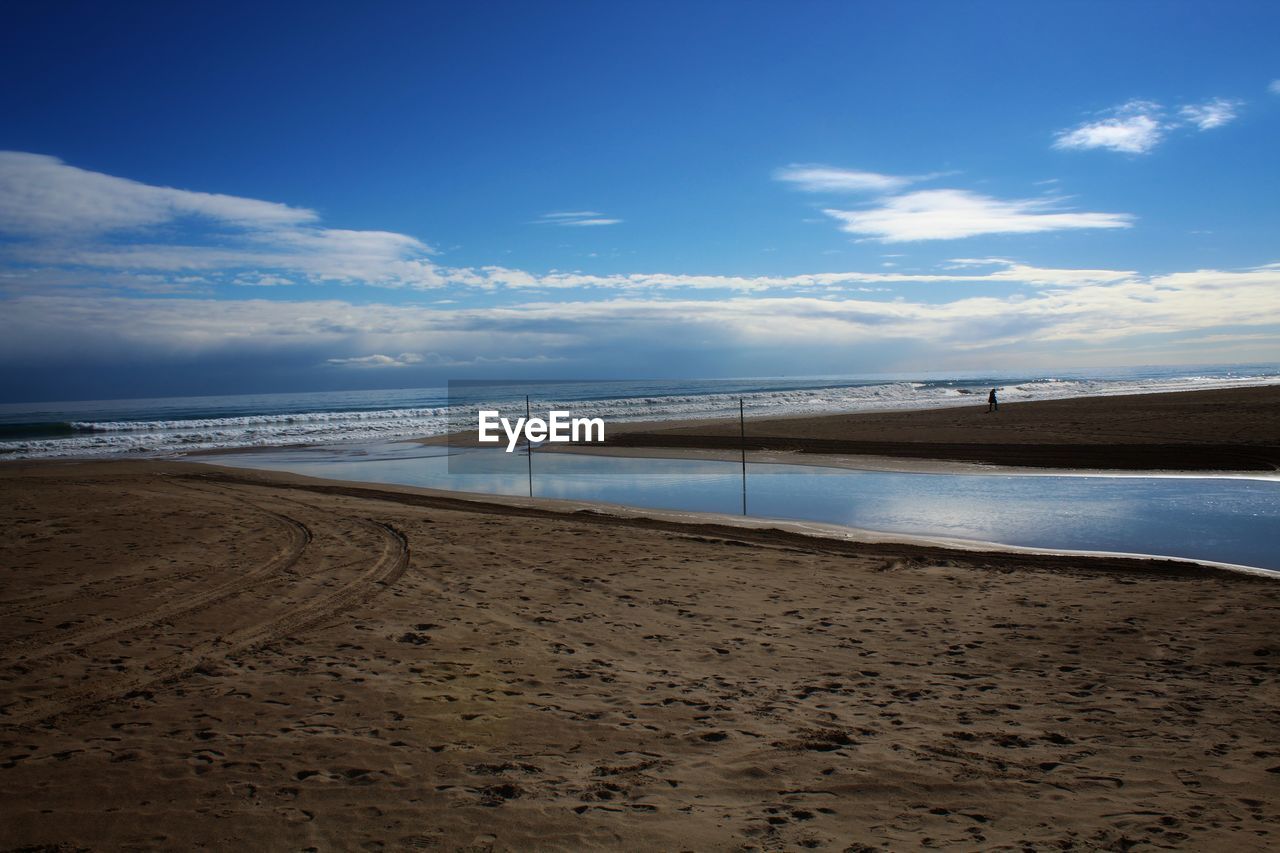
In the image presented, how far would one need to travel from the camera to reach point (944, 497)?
47.8ft

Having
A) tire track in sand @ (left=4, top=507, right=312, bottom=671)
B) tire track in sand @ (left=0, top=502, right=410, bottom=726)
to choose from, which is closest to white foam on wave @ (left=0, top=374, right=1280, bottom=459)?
tire track in sand @ (left=4, top=507, right=312, bottom=671)

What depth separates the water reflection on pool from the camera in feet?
34.9

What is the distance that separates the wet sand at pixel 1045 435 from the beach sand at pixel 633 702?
12.5m

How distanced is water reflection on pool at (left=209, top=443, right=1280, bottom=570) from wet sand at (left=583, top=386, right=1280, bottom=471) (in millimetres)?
2979

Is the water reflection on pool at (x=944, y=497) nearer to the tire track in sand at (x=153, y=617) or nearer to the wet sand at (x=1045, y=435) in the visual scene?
the wet sand at (x=1045, y=435)

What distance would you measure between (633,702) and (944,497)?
11373 mm

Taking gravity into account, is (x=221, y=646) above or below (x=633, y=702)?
above

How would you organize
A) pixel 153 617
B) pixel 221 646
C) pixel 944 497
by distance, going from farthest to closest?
pixel 944 497, pixel 153 617, pixel 221 646

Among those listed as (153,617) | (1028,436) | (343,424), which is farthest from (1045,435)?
(343,424)

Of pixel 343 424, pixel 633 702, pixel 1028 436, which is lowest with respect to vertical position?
pixel 633 702

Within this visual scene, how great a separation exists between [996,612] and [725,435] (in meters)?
21.6

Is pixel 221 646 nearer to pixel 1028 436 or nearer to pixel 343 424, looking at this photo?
pixel 1028 436

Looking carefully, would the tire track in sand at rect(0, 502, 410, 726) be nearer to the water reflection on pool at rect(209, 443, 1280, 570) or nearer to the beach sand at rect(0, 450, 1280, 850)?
the beach sand at rect(0, 450, 1280, 850)

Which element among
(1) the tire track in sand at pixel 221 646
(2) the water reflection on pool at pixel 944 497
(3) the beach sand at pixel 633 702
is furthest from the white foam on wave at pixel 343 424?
(3) the beach sand at pixel 633 702
